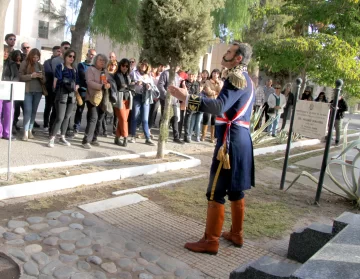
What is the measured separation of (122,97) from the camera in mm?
8133

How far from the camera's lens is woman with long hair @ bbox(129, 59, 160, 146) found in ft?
28.7

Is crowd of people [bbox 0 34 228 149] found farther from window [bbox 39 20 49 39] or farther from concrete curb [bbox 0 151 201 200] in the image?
window [bbox 39 20 49 39]

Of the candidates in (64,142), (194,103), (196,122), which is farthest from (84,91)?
(194,103)

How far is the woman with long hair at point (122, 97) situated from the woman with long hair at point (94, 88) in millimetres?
277

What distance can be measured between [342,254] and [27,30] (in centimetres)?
Answer: 4552

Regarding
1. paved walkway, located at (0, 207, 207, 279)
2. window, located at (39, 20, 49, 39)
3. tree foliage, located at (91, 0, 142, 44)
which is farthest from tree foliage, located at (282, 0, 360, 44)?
window, located at (39, 20, 49, 39)

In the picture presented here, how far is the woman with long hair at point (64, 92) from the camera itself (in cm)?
747

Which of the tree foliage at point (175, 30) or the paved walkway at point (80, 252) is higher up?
the tree foliage at point (175, 30)

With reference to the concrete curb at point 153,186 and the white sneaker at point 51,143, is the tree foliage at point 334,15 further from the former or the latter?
the white sneaker at point 51,143

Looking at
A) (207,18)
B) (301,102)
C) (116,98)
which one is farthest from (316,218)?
(116,98)

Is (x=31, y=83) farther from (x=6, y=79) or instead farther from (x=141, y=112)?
(x=141, y=112)

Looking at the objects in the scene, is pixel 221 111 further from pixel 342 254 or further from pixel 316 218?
pixel 316 218

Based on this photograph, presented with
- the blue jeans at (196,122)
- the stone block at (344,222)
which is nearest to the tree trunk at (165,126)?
the blue jeans at (196,122)

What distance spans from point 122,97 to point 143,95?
0.77m
